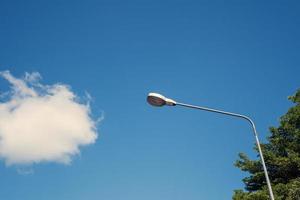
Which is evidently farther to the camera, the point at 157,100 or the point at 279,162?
the point at 279,162

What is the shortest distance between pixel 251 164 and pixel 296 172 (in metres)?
3.18

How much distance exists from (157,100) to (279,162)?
1678 centimetres

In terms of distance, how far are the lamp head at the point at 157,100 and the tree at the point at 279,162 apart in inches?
583

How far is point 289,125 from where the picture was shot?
80.4 ft

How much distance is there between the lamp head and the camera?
29.9 ft

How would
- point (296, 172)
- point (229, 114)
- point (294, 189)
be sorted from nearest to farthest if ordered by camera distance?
point (229, 114) → point (294, 189) → point (296, 172)

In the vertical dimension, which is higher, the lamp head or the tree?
the tree

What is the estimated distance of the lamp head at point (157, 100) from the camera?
9.12 meters

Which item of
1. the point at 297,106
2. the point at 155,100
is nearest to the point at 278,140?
the point at 297,106

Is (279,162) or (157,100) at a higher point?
(279,162)

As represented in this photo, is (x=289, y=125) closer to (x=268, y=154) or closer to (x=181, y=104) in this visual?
(x=268, y=154)

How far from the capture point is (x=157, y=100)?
916 centimetres

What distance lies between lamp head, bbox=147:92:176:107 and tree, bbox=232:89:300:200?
1481 centimetres

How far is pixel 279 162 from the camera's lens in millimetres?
23172
